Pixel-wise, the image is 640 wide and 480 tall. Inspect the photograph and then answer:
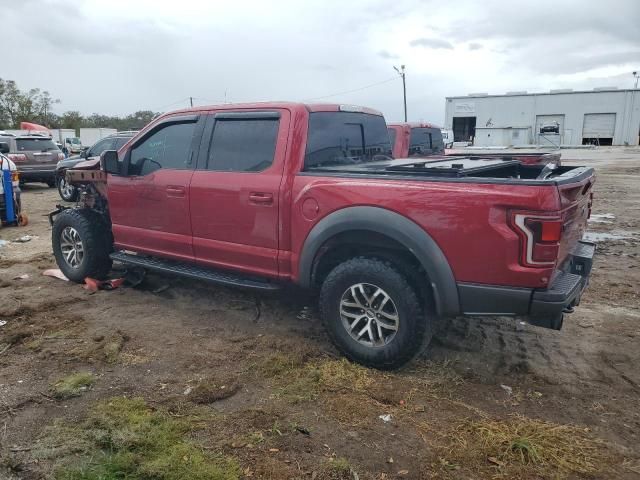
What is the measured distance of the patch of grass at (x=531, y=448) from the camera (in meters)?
2.73

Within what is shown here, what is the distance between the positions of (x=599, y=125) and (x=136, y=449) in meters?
61.0

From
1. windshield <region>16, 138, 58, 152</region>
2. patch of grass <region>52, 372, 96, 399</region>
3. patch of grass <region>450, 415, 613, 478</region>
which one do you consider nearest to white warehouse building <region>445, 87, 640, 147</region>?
windshield <region>16, 138, 58, 152</region>

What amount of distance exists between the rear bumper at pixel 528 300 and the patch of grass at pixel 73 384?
258cm

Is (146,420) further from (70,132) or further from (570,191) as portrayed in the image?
(70,132)

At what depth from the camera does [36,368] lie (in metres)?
3.85

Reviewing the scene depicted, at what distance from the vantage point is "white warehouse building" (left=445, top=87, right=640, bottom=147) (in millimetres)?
52781

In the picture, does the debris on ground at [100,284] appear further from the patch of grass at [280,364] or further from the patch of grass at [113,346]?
the patch of grass at [280,364]

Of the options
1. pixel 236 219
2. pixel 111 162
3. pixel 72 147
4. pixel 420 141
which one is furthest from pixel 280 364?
pixel 72 147

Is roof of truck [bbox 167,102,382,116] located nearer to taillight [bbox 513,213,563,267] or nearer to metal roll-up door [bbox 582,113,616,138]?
taillight [bbox 513,213,563,267]

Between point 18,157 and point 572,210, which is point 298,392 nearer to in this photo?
point 572,210

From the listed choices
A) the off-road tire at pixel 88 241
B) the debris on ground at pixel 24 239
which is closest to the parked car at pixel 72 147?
the debris on ground at pixel 24 239

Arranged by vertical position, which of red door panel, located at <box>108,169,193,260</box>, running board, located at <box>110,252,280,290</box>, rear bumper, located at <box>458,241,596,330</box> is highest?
red door panel, located at <box>108,169,193,260</box>

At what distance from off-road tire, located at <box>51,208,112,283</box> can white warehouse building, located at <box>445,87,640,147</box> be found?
163 feet

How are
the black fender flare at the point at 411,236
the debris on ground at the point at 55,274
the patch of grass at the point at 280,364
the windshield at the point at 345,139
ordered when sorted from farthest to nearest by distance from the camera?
the debris on ground at the point at 55,274
the windshield at the point at 345,139
the patch of grass at the point at 280,364
the black fender flare at the point at 411,236
